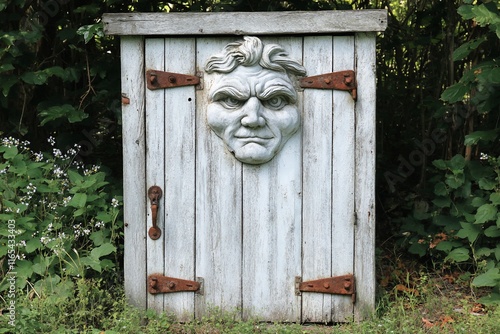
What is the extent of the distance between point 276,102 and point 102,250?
1.40 metres

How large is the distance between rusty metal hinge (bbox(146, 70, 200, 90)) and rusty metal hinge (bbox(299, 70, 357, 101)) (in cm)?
65

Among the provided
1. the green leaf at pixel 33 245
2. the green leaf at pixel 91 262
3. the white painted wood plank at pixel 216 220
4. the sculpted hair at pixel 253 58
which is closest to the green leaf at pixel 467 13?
the sculpted hair at pixel 253 58

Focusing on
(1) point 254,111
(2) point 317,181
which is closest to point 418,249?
(2) point 317,181

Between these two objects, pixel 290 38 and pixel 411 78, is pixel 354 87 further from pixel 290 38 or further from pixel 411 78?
pixel 411 78

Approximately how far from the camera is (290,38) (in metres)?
4.37

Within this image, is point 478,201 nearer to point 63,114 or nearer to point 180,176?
point 180,176

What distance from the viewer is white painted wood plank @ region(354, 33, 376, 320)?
4352mm

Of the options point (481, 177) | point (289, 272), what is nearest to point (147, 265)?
point (289, 272)

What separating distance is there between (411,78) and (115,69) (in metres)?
2.73

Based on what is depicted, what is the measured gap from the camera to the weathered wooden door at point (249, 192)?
4402 millimetres

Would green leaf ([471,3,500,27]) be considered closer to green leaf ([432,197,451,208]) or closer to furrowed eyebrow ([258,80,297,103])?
furrowed eyebrow ([258,80,297,103])

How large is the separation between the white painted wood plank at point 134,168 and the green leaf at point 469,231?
2.11m

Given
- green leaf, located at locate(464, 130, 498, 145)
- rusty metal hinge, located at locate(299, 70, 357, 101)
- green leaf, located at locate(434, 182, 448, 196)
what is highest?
rusty metal hinge, located at locate(299, 70, 357, 101)

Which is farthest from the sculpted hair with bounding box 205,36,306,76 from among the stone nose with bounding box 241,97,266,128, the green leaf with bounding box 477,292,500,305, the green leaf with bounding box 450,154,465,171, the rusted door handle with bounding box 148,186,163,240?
the green leaf with bounding box 477,292,500,305
